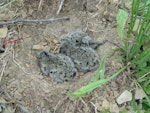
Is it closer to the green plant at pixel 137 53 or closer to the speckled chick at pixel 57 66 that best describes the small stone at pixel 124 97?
the green plant at pixel 137 53

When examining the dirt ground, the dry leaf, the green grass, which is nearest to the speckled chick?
the dirt ground

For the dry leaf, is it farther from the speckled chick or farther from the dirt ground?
the speckled chick

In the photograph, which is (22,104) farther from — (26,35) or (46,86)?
(26,35)

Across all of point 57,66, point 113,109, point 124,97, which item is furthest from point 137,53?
point 57,66

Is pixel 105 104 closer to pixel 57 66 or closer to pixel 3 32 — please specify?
pixel 57 66

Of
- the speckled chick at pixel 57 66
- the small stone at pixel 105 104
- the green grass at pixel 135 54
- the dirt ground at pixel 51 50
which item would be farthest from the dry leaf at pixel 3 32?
the small stone at pixel 105 104

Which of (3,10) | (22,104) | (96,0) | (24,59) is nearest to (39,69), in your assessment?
(24,59)
